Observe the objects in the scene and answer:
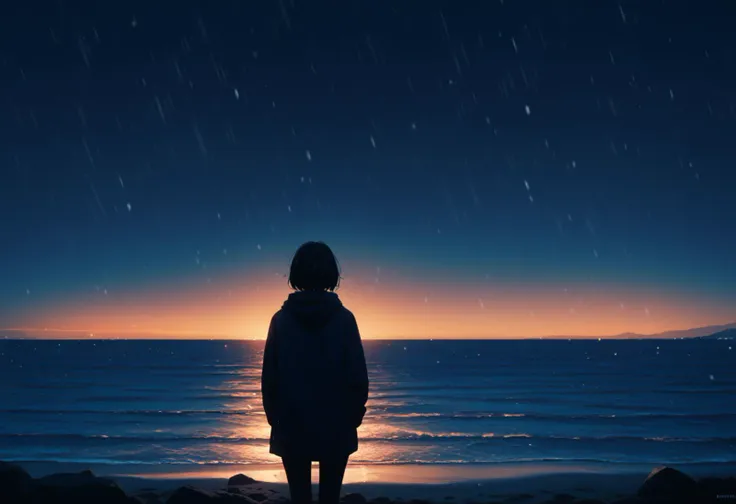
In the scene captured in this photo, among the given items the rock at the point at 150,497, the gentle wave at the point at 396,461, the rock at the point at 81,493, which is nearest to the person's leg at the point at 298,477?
the rock at the point at 81,493

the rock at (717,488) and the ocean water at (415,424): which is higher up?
the rock at (717,488)

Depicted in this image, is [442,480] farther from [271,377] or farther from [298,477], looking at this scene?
[271,377]

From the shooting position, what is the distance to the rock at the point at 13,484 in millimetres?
8100

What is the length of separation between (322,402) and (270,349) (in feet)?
1.33

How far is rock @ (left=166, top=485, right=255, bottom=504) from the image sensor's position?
822cm

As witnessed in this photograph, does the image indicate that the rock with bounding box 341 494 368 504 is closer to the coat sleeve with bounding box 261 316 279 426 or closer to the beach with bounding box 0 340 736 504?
the beach with bounding box 0 340 736 504

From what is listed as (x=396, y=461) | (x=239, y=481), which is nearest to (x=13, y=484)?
(x=239, y=481)

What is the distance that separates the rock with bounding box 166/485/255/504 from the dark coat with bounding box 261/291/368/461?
536cm

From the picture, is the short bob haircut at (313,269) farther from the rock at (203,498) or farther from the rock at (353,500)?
the rock at (353,500)

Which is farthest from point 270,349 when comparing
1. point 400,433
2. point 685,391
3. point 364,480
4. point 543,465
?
point 685,391

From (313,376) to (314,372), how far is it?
0.08 feet

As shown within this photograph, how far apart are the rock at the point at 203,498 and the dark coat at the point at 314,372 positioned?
17.6 feet

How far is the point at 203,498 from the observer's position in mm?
8344

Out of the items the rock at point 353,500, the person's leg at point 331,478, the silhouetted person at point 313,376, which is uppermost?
the silhouetted person at point 313,376
